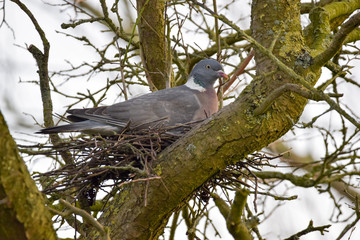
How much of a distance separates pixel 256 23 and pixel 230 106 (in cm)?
65

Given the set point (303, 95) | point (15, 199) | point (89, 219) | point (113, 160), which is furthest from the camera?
point (113, 160)

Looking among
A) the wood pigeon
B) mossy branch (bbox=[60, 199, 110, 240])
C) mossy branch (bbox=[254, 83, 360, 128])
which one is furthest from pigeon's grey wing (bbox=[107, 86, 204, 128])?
mossy branch (bbox=[60, 199, 110, 240])

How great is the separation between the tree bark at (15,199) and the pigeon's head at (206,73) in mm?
2799

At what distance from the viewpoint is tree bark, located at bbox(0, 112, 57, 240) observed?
6.27 ft

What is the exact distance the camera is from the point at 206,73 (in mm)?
4637

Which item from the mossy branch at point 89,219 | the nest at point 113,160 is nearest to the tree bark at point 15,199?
the mossy branch at point 89,219

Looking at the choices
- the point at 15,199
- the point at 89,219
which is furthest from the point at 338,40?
the point at 15,199

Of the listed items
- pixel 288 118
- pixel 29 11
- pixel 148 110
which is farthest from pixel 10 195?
pixel 29 11

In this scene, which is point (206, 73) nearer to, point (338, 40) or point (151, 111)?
point (151, 111)

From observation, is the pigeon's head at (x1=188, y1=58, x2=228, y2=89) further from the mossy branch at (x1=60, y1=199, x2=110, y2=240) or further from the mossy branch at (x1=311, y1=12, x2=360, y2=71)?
the mossy branch at (x1=60, y1=199, x2=110, y2=240)

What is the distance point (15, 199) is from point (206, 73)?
2950 millimetres

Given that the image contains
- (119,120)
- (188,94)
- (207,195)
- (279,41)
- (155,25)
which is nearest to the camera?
(279,41)

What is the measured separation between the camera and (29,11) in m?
4.01

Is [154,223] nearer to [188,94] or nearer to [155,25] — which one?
[188,94]
